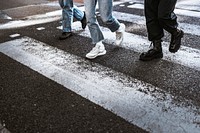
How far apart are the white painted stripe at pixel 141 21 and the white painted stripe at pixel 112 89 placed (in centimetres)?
202

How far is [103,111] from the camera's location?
2717 mm

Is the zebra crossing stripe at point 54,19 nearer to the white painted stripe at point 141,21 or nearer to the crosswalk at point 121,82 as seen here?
the white painted stripe at point 141,21

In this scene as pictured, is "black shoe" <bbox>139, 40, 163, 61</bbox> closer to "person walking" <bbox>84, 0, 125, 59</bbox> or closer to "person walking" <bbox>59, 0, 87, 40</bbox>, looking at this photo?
"person walking" <bbox>84, 0, 125, 59</bbox>

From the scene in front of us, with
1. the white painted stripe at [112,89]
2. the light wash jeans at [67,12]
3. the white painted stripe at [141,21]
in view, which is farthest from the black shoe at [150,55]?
the light wash jeans at [67,12]

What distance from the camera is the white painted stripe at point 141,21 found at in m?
4.86

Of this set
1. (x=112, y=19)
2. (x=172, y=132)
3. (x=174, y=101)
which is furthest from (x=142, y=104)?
(x=112, y=19)

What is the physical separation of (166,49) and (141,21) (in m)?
1.60

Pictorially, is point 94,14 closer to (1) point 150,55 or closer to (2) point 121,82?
(1) point 150,55

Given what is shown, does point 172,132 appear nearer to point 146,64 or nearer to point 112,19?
point 146,64

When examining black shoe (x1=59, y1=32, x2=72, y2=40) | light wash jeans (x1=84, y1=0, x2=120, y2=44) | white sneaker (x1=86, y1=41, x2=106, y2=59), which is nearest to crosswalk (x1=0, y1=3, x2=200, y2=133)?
white sneaker (x1=86, y1=41, x2=106, y2=59)

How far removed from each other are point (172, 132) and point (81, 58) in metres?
1.94

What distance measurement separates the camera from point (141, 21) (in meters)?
5.62

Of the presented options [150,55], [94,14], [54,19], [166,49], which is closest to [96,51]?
[94,14]

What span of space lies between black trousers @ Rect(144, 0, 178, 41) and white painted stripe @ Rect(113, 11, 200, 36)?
4.44 feet
